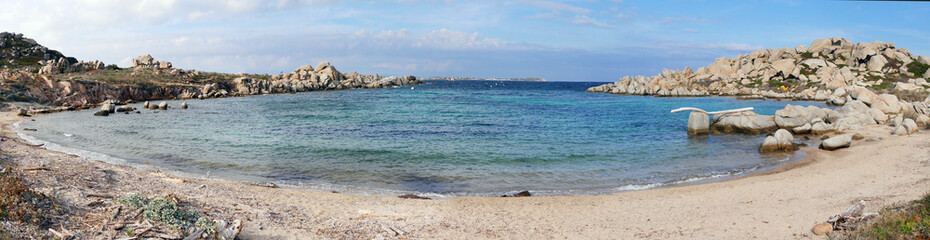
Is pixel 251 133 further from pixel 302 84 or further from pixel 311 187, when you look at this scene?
pixel 302 84

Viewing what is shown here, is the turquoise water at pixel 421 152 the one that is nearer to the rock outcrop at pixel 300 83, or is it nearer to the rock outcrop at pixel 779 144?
the rock outcrop at pixel 779 144

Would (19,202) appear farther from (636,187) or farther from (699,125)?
(699,125)

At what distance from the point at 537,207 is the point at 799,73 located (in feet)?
276

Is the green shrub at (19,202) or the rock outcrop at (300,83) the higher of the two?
the rock outcrop at (300,83)

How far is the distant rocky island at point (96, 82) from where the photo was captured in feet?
142

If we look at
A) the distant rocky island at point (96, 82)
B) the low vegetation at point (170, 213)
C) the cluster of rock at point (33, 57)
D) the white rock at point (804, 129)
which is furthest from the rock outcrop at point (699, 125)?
the cluster of rock at point (33, 57)

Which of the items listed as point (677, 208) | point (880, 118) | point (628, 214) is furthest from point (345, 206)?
point (880, 118)

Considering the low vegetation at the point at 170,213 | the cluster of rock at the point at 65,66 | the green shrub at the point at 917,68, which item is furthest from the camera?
the green shrub at the point at 917,68

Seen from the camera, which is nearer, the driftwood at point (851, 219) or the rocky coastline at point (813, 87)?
the driftwood at point (851, 219)

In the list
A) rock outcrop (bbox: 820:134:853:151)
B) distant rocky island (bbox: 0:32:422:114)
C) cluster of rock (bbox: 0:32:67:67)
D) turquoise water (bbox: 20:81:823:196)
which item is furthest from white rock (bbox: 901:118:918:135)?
cluster of rock (bbox: 0:32:67:67)

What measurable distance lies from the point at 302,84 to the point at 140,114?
5203cm

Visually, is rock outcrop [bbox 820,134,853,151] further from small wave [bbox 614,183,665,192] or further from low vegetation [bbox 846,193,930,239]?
low vegetation [bbox 846,193,930,239]

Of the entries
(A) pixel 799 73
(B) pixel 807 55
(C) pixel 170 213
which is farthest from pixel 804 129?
(B) pixel 807 55

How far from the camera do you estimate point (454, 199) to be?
13320 millimetres
